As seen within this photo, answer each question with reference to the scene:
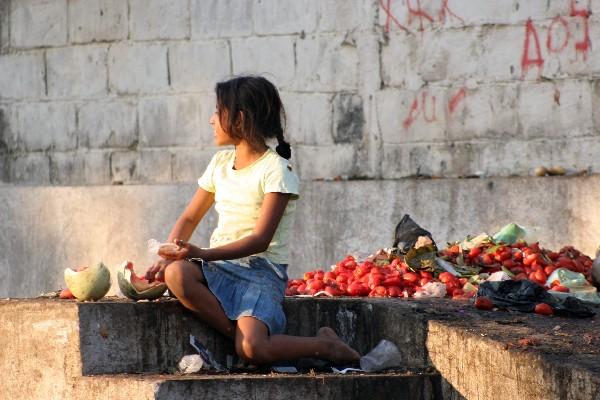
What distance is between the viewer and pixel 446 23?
877cm

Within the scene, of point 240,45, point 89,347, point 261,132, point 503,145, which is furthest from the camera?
point 240,45

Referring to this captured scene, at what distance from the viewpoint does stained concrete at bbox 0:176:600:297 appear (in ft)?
27.3

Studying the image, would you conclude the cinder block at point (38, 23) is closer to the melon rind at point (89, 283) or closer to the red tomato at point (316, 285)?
the red tomato at point (316, 285)

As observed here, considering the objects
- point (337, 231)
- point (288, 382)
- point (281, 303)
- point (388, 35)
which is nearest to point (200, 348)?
point (281, 303)

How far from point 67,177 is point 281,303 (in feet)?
14.9

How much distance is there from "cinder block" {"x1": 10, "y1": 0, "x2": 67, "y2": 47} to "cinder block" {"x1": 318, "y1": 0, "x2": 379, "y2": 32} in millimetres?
2107

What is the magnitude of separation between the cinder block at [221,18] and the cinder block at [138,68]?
0.34 m

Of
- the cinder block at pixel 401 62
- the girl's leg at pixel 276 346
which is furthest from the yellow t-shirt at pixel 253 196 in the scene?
the cinder block at pixel 401 62

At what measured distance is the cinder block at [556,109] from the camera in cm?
852

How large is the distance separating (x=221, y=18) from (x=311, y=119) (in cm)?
102

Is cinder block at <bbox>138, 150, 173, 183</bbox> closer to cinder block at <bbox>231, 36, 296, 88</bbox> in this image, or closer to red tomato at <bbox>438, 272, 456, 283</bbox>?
cinder block at <bbox>231, 36, 296, 88</bbox>

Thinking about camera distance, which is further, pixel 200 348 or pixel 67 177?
pixel 67 177

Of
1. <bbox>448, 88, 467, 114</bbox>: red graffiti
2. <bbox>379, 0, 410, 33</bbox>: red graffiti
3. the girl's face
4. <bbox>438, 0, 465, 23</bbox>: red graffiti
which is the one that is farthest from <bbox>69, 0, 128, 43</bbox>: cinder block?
the girl's face

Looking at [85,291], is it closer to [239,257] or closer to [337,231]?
[239,257]
